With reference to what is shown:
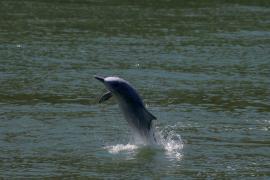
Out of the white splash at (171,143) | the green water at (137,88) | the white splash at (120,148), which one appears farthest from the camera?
the white splash at (120,148)

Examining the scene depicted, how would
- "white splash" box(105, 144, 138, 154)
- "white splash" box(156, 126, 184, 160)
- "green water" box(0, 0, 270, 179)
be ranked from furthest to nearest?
1. "white splash" box(105, 144, 138, 154)
2. "white splash" box(156, 126, 184, 160)
3. "green water" box(0, 0, 270, 179)

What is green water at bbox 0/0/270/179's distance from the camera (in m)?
16.4

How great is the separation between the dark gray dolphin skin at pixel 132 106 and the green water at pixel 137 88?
1.09 feet

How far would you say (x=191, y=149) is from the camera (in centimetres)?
1753

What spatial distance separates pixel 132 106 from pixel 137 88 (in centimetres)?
603

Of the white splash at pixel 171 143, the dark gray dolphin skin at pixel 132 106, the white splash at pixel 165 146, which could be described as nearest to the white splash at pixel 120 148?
the white splash at pixel 165 146

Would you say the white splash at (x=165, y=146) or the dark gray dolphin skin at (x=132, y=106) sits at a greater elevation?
the dark gray dolphin skin at (x=132, y=106)

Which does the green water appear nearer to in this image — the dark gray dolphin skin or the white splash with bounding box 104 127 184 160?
the white splash with bounding box 104 127 184 160

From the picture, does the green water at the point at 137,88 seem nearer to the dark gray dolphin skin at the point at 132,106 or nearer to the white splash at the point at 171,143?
the white splash at the point at 171,143

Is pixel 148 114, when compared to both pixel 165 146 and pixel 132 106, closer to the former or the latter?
pixel 132 106

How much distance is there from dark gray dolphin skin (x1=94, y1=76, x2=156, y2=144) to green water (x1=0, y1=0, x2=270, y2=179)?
1.09 ft

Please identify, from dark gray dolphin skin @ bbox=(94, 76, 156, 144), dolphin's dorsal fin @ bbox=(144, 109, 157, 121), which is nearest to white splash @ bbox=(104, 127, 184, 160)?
dark gray dolphin skin @ bbox=(94, 76, 156, 144)

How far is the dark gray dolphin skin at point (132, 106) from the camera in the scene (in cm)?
1764

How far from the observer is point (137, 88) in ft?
77.7
